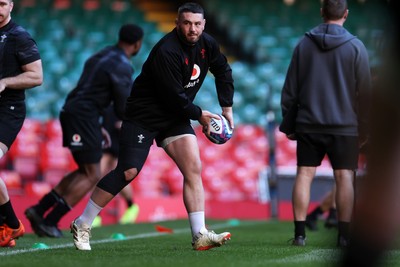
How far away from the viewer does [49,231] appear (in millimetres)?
8883

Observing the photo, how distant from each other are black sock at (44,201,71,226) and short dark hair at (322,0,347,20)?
3.34 meters

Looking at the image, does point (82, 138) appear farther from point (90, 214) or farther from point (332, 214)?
point (332, 214)

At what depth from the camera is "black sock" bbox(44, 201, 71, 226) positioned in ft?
29.7

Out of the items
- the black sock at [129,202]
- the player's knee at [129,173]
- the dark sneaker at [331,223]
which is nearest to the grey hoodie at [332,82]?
the player's knee at [129,173]

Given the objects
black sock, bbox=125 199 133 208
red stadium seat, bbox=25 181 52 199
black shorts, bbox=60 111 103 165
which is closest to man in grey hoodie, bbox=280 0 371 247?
black shorts, bbox=60 111 103 165

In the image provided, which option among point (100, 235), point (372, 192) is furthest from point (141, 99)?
point (372, 192)

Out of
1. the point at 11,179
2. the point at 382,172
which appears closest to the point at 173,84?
the point at 382,172

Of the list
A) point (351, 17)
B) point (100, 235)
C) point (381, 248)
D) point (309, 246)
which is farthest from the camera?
point (351, 17)

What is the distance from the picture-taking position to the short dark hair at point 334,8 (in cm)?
740

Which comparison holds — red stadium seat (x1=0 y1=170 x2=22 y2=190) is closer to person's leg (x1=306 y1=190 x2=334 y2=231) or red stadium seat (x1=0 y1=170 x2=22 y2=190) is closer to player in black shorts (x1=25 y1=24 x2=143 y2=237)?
player in black shorts (x1=25 y1=24 x2=143 y2=237)

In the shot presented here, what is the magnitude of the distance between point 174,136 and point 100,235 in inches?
109

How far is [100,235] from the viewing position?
29.7ft

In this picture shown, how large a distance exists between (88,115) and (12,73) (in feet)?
7.33

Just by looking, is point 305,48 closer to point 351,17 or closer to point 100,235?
point 100,235
